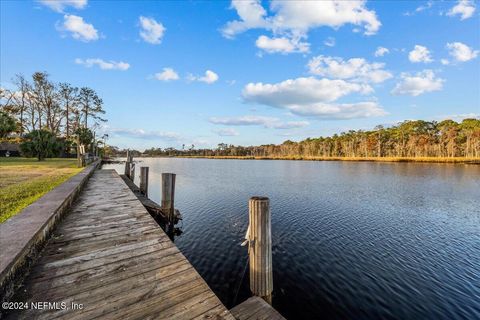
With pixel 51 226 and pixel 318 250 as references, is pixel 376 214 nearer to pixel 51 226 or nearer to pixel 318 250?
pixel 318 250

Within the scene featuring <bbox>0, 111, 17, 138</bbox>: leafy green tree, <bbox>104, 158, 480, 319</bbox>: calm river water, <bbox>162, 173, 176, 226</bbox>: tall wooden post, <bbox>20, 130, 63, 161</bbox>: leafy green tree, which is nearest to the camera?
<bbox>104, 158, 480, 319</bbox>: calm river water

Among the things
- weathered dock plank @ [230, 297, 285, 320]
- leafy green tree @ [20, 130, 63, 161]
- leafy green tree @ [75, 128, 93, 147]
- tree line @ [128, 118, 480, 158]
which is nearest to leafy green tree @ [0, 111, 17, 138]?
leafy green tree @ [20, 130, 63, 161]

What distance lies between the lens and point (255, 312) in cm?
312

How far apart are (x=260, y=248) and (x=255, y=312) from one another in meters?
0.89

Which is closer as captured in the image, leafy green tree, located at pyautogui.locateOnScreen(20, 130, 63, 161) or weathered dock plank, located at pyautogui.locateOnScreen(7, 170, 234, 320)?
weathered dock plank, located at pyautogui.locateOnScreen(7, 170, 234, 320)

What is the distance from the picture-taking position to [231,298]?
200 inches

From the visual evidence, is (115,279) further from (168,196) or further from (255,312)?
(168,196)

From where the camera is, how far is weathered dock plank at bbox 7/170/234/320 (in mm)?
2406

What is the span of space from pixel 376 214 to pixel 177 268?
12.0m

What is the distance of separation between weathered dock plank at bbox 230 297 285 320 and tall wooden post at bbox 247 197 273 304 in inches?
11.9

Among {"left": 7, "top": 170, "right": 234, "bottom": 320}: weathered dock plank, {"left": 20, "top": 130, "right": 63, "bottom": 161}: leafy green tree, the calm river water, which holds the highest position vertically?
{"left": 20, "top": 130, "right": 63, "bottom": 161}: leafy green tree

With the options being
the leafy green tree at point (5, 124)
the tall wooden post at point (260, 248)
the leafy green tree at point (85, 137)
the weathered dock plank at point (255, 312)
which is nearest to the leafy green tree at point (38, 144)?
the leafy green tree at point (5, 124)

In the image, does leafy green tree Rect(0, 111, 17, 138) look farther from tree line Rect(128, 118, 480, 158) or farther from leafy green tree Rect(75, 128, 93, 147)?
tree line Rect(128, 118, 480, 158)

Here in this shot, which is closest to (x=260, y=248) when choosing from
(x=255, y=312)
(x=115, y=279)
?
(x=255, y=312)
